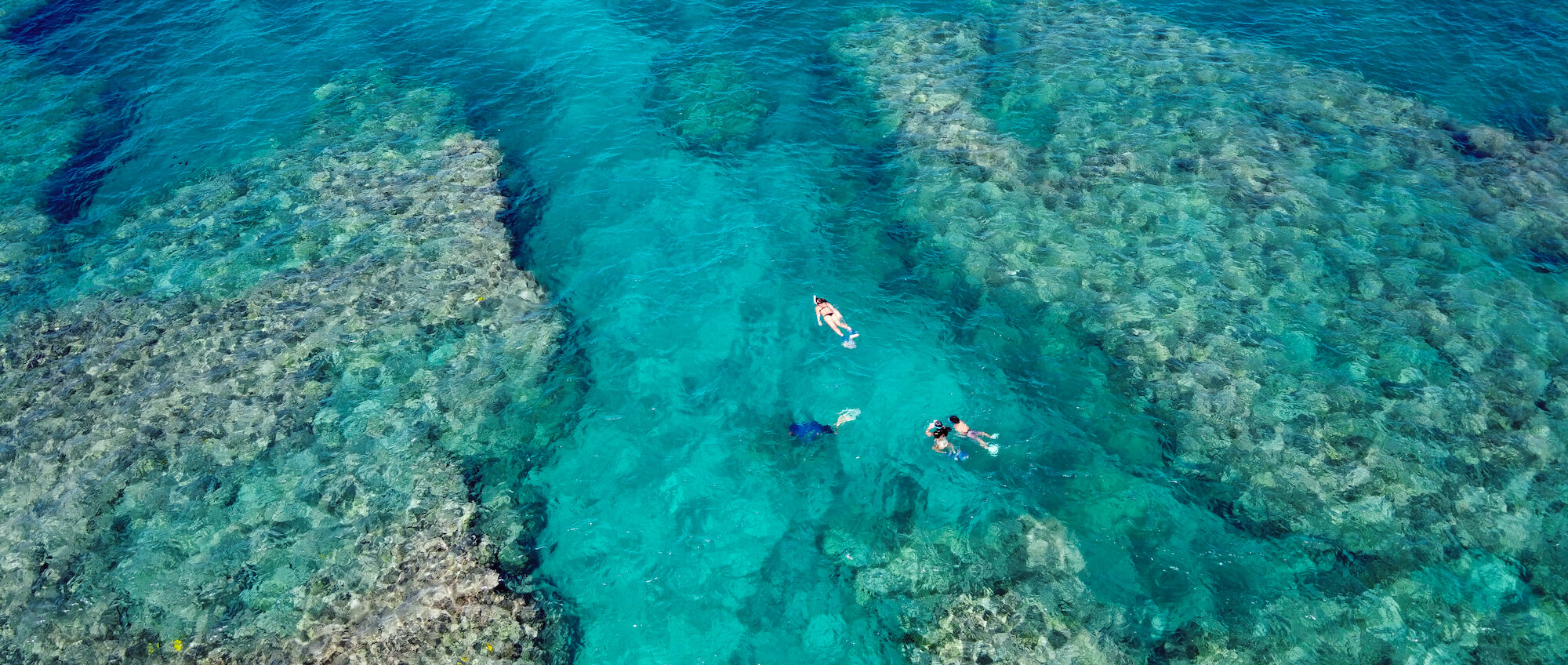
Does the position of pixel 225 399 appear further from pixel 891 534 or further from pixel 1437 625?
pixel 1437 625

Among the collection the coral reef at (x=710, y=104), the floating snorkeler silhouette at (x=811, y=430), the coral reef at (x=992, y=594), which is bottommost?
the coral reef at (x=992, y=594)

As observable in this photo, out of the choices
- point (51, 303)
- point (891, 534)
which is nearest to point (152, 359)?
point (51, 303)

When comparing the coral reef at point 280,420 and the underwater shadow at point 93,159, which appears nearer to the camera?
the coral reef at point 280,420

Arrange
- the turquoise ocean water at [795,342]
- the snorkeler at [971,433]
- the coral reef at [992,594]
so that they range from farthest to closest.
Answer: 1. the snorkeler at [971,433]
2. the turquoise ocean water at [795,342]
3. the coral reef at [992,594]

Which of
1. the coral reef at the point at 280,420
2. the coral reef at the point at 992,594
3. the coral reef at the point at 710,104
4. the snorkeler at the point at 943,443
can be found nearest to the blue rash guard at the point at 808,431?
the snorkeler at the point at 943,443

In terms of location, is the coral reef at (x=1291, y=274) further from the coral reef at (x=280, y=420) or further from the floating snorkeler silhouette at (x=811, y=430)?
the coral reef at (x=280, y=420)

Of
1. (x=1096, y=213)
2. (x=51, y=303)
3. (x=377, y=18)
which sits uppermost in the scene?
(x=377, y=18)
